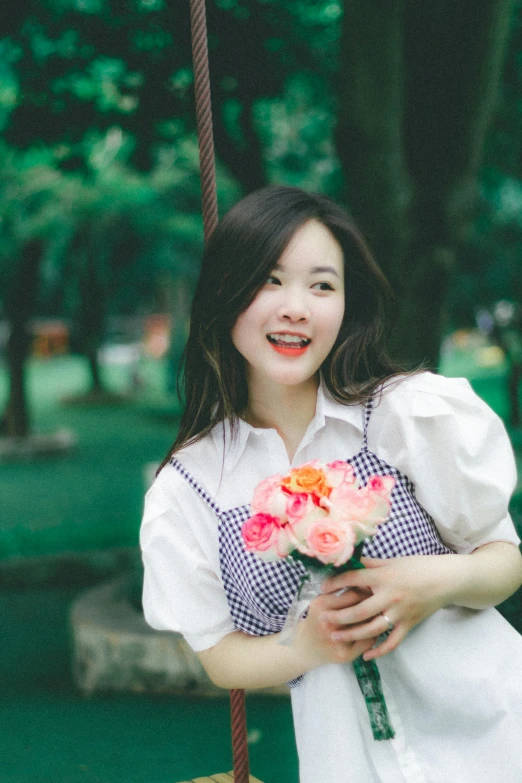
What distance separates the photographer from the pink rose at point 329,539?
147cm

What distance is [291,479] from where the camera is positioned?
155 cm

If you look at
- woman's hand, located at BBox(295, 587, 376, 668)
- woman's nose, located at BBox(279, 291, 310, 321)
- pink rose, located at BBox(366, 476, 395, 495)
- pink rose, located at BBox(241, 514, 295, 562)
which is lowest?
woman's hand, located at BBox(295, 587, 376, 668)

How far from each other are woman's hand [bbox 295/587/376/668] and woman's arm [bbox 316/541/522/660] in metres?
0.01

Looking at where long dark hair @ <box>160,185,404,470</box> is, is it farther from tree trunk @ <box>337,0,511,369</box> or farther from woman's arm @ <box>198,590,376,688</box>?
tree trunk @ <box>337,0,511,369</box>

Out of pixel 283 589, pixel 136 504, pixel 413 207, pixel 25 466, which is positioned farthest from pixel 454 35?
pixel 25 466

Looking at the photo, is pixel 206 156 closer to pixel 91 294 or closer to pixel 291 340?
pixel 291 340

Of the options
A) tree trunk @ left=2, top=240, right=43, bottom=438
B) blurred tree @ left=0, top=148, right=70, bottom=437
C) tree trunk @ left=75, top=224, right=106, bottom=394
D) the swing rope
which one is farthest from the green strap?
tree trunk @ left=75, top=224, right=106, bottom=394

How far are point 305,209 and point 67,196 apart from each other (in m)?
12.6

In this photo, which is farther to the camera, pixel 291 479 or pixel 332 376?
pixel 332 376

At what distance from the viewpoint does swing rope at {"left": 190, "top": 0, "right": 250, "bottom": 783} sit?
2117 millimetres

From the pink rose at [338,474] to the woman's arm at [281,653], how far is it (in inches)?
8.8

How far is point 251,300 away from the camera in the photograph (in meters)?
1.91

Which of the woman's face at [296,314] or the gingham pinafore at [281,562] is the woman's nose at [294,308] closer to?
the woman's face at [296,314]

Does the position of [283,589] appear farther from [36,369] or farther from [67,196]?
[36,369]
